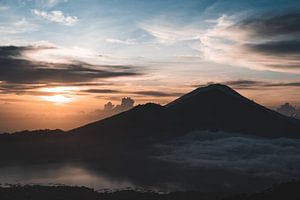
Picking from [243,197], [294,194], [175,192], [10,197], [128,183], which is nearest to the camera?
[294,194]

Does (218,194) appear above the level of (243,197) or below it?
below

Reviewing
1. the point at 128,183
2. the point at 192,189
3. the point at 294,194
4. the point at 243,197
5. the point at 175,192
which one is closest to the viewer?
the point at 294,194

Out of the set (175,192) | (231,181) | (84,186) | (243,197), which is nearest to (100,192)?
(84,186)

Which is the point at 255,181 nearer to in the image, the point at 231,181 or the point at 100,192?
the point at 231,181

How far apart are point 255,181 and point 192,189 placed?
37.5 meters

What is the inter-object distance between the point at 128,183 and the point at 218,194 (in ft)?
145

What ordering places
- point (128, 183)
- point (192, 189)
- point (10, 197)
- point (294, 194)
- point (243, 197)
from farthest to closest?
1. point (128, 183)
2. point (192, 189)
3. point (10, 197)
4. point (243, 197)
5. point (294, 194)

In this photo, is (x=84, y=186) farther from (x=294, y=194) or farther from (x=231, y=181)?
(x=294, y=194)

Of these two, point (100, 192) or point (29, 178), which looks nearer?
point (100, 192)

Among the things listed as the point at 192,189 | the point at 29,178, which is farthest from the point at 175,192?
the point at 29,178

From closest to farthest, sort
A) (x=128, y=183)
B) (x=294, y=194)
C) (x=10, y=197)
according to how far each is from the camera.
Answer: (x=294, y=194) < (x=10, y=197) < (x=128, y=183)

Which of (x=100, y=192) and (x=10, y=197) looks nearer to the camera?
(x=10, y=197)

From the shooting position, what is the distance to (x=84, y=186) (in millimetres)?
180000

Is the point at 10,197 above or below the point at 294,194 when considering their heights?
below
